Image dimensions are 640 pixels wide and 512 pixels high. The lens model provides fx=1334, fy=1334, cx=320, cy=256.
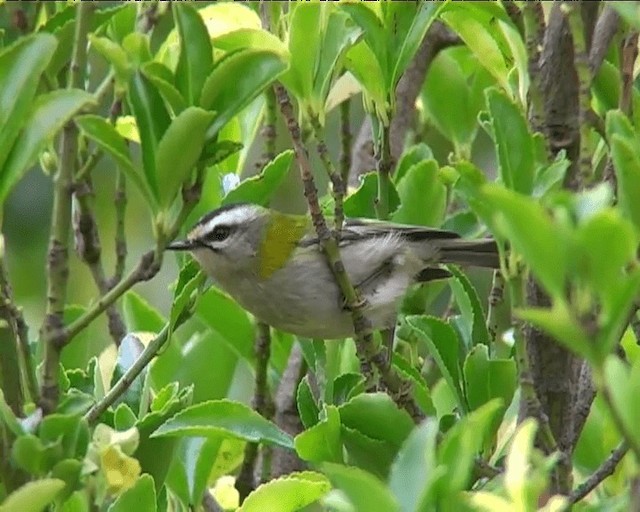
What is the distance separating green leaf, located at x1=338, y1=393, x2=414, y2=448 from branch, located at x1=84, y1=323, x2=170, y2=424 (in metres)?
0.22

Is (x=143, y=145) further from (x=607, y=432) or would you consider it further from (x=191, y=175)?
(x=607, y=432)

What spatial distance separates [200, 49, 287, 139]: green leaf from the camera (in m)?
1.43

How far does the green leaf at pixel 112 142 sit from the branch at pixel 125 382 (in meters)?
0.16

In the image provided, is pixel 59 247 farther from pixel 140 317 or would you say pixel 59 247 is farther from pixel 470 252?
pixel 470 252

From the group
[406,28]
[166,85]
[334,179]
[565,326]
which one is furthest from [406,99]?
[565,326]

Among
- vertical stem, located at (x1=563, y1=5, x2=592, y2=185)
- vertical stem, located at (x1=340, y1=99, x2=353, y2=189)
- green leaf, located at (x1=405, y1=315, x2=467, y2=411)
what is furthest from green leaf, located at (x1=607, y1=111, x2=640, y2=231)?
vertical stem, located at (x1=340, y1=99, x2=353, y2=189)

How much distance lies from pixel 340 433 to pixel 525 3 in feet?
1.97

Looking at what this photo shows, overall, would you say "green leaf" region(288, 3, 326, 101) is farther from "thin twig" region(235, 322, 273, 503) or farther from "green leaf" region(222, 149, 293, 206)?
"thin twig" region(235, 322, 273, 503)

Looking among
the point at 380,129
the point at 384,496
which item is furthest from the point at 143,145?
the point at 384,496

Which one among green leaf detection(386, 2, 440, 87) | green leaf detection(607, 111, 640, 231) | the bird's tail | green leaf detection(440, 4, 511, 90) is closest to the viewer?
green leaf detection(607, 111, 640, 231)

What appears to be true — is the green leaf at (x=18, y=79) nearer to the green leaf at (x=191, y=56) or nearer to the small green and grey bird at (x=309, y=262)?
the green leaf at (x=191, y=56)

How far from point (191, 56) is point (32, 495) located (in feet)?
1.81

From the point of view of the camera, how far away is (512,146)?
→ 56.6 inches

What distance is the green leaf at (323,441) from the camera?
4.63 feet
